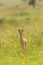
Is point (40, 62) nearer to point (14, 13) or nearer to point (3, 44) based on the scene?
point (3, 44)

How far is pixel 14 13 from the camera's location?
30969 mm

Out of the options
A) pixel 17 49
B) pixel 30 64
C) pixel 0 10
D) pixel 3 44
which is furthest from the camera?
pixel 0 10

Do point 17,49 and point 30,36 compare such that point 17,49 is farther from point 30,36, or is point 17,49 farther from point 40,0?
point 40,0

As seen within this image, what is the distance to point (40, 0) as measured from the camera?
45.4 meters

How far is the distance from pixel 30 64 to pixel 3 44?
409 centimetres

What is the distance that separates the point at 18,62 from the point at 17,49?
8.22 feet

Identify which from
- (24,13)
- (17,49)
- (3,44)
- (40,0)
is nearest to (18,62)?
(17,49)

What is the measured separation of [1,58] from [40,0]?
34.0m

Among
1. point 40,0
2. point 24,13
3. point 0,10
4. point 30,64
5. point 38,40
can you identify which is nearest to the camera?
point 30,64

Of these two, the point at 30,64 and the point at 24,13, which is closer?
the point at 30,64

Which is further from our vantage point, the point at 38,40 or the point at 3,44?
the point at 38,40

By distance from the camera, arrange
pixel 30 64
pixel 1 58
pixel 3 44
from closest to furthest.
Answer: pixel 30 64
pixel 1 58
pixel 3 44

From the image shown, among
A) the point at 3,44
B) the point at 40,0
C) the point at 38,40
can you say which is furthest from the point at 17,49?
the point at 40,0

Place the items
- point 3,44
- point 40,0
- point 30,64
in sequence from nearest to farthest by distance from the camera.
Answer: point 30,64
point 3,44
point 40,0
